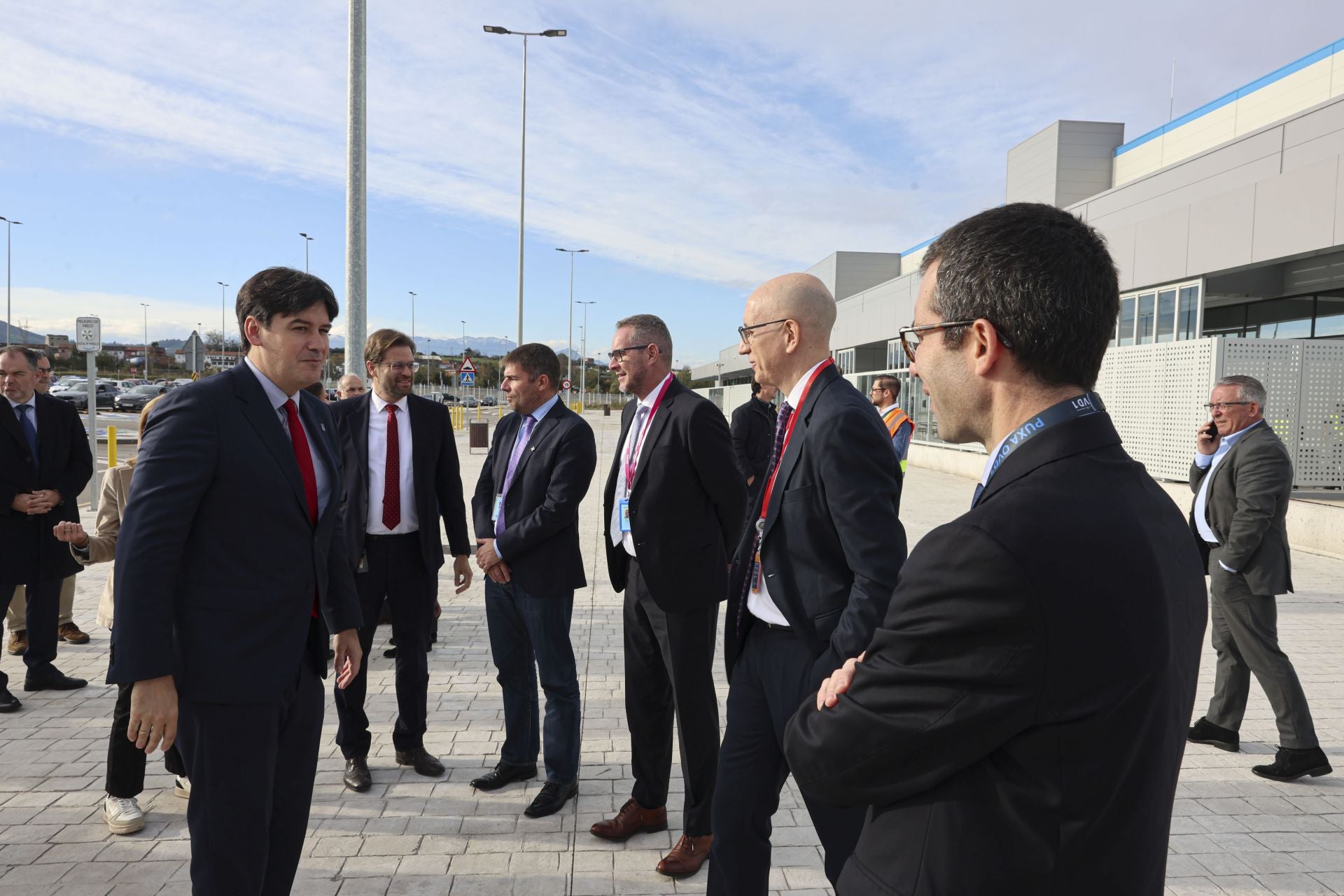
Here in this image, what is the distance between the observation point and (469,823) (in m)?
3.89

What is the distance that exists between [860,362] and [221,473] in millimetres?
43528

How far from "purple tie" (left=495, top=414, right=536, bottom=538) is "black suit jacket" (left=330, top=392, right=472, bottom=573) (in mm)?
248

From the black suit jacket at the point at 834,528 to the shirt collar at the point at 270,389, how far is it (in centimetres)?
161

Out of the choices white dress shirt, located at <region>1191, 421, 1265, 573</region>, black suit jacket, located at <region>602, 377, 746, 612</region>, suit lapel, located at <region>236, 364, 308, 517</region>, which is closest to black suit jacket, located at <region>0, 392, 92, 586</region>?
suit lapel, located at <region>236, 364, 308, 517</region>

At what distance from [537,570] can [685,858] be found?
143cm

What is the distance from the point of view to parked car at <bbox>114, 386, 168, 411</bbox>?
4850 centimetres

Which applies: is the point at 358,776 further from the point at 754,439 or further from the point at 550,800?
the point at 754,439

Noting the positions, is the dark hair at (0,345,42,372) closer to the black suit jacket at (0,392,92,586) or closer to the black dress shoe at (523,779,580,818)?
the black suit jacket at (0,392,92,586)

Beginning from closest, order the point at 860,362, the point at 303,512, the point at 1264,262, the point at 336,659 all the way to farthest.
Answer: the point at 303,512 < the point at 336,659 < the point at 1264,262 < the point at 860,362

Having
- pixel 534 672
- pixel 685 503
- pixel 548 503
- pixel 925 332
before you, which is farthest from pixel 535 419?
pixel 925 332

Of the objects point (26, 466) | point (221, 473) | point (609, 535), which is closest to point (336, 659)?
point (221, 473)

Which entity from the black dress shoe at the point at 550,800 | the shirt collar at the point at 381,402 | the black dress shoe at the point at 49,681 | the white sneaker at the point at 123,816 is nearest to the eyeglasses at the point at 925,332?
the black dress shoe at the point at 550,800

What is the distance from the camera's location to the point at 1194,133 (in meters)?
24.5

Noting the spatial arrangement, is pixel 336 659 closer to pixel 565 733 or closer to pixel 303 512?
pixel 303 512
